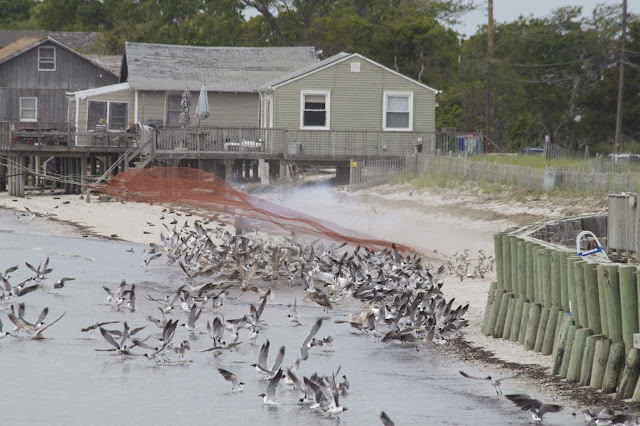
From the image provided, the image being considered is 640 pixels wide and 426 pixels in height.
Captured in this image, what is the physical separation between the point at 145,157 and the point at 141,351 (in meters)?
26.7

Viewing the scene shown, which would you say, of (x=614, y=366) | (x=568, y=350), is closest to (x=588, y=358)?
(x=614, y=366)

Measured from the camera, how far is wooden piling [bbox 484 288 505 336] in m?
15.0

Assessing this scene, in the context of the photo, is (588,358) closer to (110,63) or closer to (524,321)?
(524,321)

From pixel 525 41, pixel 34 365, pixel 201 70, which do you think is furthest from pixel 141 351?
pixel 525 41

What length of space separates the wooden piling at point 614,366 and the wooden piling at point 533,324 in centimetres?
232

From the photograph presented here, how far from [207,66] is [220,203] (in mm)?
21961

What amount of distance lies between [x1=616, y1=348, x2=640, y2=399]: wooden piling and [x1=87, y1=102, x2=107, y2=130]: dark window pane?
38788 mm

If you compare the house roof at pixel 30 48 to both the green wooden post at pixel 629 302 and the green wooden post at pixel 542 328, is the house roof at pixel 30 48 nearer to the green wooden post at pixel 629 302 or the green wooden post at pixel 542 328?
the green wooden post at pixel 542 328

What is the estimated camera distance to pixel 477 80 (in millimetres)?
61906

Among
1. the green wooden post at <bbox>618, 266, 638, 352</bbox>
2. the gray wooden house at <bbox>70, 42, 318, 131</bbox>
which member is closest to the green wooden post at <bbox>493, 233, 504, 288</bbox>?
the green wooden post at <bbox>618, 266, 638, 352</bbox>

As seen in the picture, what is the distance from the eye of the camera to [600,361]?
11.4m

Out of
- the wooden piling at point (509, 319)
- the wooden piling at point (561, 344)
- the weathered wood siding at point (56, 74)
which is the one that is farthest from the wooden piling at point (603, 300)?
the weathered wood siding at point (56, 74)

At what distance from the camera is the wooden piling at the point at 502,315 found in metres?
14.8

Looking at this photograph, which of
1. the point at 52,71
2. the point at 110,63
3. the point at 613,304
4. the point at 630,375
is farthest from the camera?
the point at 110,63
